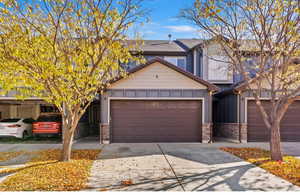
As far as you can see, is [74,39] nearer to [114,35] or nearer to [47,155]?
[114,35]

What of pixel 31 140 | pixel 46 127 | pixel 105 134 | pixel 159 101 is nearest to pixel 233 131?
pixel 159 101

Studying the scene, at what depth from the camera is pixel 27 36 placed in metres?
5.59

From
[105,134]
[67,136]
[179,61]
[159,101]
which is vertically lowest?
[105,134]

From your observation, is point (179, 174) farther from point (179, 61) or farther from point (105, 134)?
point (179, 61)

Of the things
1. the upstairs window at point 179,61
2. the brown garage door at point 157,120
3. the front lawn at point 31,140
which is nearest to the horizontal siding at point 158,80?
the brown garage door at point 157,120

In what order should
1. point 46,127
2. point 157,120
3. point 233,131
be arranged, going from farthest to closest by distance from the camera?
1. point 46,127
2. point 233,131
3. point 157,120

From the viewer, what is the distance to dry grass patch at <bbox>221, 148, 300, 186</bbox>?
5.22m

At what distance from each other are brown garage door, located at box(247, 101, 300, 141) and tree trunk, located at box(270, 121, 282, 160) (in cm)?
403

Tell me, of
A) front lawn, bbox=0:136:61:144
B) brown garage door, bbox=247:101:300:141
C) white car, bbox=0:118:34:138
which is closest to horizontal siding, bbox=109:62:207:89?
brown garage door, bbox=247:101:300:141

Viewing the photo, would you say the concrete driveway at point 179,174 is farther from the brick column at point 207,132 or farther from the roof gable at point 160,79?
the roof gable at point 160,79

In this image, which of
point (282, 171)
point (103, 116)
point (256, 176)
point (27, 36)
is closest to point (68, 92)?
point (27, 36)

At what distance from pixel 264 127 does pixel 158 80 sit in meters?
6.61

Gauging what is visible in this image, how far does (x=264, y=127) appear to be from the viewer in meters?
10.6

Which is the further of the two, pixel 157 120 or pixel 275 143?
pixel 157 120
